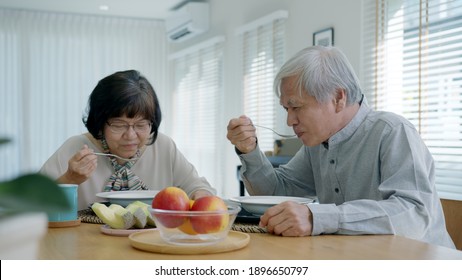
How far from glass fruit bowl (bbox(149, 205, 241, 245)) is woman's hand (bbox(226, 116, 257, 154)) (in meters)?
0.70

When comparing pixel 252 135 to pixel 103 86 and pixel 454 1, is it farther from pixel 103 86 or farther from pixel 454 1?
pixel 454 1

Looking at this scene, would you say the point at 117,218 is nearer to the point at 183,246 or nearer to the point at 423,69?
the point at 183,246

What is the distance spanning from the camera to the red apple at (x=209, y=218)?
3.78 feet

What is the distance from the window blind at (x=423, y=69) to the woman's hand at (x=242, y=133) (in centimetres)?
157

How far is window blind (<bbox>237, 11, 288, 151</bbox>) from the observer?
187 inches

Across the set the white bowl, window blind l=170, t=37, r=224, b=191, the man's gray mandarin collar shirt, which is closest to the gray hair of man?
the man's gray mandarin collar shirt

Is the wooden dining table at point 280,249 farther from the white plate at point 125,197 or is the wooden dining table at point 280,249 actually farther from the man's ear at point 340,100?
the man's ear at point 340,100

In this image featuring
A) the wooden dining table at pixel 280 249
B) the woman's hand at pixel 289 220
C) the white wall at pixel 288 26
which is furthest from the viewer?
the white wall at pixel 288 26

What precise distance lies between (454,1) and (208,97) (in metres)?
3.59

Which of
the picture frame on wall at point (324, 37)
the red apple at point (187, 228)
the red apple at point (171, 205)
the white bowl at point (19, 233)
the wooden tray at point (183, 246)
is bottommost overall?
the wooden tray at point (183, 246)

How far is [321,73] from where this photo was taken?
1695 mm

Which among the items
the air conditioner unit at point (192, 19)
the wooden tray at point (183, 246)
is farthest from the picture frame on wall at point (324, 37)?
the wooden tray at point (183, 246)
